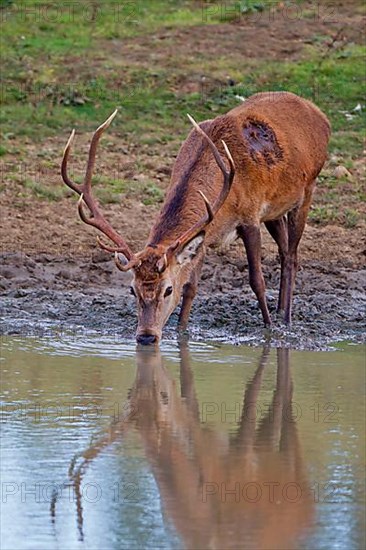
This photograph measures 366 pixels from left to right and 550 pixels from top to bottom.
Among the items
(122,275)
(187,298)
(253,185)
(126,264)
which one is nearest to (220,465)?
(126,264)

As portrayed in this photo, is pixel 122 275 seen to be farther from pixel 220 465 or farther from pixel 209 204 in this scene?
pixel 220 465

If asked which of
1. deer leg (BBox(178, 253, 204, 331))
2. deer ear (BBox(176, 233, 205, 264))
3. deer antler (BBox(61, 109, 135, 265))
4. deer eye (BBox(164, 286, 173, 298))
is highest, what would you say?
deer antler (BBox(61, 109, 135, 265))

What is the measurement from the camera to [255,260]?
11430 millimetres

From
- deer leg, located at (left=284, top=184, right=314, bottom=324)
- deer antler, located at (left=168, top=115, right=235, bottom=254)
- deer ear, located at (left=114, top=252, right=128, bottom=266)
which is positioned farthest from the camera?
deer leg, located at (left=284, top=184, right=314, bottom=324)

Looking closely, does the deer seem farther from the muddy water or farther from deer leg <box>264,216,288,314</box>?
the muddy water

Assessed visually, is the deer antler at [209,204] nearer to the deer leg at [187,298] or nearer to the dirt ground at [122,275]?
the deer leg at [187,298]

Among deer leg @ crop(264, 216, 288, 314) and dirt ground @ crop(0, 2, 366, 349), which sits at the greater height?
deer leg @ crop(264, 216, 288, 314)

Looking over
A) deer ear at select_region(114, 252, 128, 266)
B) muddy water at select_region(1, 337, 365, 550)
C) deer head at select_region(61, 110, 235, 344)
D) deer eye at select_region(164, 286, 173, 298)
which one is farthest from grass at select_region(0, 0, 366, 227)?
muddy water at select_region(1, 337, 365, 550)

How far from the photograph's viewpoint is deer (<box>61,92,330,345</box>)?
1024 cm

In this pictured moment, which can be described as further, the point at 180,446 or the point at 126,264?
the point at 126,264

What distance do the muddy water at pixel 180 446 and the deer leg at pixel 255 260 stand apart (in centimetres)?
88

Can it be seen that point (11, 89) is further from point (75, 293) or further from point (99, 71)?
point (75, 293)

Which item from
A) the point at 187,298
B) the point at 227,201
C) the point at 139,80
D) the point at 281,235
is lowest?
the point at 187,298

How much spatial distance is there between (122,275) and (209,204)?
2.42 meters
